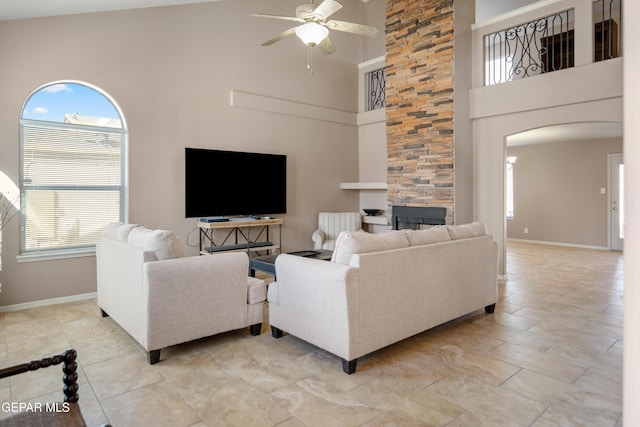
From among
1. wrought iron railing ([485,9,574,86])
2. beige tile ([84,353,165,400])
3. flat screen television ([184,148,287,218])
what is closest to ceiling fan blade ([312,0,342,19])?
flat screen television ([184,148,287,218])

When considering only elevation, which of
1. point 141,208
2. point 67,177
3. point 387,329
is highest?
point 67,177

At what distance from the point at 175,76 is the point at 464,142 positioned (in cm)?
414

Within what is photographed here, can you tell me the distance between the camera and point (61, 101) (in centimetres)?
446

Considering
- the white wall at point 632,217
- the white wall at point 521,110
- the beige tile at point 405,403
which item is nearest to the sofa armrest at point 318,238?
the white wall at point 521,110

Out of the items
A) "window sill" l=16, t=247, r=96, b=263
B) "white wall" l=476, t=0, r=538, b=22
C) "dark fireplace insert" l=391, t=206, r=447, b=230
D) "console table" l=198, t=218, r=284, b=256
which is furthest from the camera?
"white wall" l=476, t=0, r=538, b=22

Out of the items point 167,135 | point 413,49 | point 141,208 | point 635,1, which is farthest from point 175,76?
point 635,1

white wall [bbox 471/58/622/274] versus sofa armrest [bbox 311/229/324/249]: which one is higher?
white wall [bbox 471/58/622/274]

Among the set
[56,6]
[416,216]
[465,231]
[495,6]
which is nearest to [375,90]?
[416,216]

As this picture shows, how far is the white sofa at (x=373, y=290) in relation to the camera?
8.59 ft

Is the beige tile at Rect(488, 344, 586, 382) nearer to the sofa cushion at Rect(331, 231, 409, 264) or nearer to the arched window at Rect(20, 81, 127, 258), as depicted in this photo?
the sofa cushion at Rect(331, 231, 409, 264)

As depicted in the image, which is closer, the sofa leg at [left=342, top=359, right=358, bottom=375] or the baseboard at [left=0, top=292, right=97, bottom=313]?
the sofa leg at [left=342, top=359, right=358, bottom=375]

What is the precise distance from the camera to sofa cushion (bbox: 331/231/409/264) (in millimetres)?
2721

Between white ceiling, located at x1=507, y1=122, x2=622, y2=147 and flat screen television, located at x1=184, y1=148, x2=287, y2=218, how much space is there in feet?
12.8

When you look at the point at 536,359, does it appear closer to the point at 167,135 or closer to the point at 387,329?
the point at 387,329
